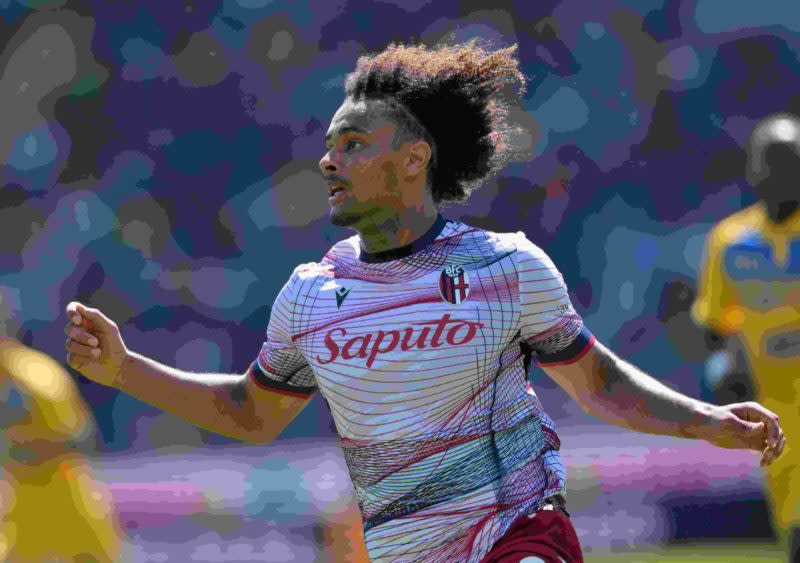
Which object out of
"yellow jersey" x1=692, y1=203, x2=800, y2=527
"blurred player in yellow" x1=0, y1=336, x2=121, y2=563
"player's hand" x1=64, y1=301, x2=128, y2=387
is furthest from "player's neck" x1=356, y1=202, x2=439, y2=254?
"yellow jersey" x1=692, y1=203, x2=800, y2=527

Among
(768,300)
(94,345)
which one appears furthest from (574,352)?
(768,300)

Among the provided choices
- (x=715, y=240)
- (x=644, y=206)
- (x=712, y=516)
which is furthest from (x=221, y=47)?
(x=712, y=516)

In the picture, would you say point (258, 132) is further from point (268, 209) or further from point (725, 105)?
point (725, 105)

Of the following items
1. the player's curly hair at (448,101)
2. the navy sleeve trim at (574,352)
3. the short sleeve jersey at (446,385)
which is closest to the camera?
the short sleeve jersey at (446,385)

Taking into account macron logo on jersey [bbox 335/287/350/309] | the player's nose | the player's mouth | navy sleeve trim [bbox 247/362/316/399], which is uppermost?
the player's nose

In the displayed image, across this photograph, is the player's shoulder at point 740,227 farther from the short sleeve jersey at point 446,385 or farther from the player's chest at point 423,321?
the player's chest at point 423,321

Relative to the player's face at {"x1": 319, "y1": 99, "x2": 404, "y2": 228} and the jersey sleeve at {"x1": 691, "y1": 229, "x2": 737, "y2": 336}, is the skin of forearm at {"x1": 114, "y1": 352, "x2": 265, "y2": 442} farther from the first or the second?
the jersey sleeve at {"x1": 691, "y1": 229, "x2": 737, "y2": 336}

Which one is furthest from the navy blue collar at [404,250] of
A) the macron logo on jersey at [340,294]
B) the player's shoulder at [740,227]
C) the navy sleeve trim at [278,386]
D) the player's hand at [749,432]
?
the player's shoulder at [740,227]

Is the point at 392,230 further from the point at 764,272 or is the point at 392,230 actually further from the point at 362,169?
the point at 764,272

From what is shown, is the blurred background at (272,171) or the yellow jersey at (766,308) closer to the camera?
the yellow jersey at (766,308)

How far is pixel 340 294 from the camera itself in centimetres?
312

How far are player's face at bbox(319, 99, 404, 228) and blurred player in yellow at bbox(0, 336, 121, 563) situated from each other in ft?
8.13

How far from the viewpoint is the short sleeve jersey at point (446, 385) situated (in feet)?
9.64

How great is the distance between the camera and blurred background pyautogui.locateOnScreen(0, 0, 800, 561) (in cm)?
749
